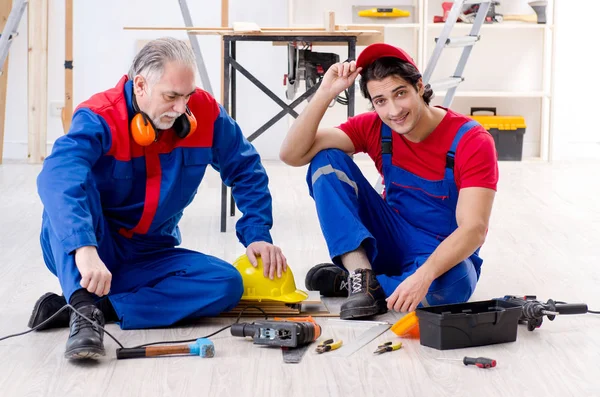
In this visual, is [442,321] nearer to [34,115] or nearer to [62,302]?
[62,302]

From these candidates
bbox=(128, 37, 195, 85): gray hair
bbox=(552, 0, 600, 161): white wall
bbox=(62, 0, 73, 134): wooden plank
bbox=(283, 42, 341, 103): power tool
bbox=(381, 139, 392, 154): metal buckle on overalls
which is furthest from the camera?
bbox=(552, 0, 600, 161): white wall

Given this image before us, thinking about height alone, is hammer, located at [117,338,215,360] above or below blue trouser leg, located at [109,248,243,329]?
below

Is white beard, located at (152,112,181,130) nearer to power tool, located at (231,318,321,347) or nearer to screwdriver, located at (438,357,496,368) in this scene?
Answer: power tool, located at (231,318,321,347)

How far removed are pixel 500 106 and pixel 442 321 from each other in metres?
5.04

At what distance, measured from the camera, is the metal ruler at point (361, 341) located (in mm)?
2383

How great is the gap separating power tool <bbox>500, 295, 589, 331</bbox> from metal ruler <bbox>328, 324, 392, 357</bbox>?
379 mm

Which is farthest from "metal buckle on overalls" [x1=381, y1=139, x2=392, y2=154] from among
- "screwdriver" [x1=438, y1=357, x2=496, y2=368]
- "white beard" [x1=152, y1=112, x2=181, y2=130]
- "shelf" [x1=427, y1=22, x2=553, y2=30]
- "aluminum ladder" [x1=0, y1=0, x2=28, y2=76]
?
"shelf" [x1=427, y1=22, x2=553, y2=30]

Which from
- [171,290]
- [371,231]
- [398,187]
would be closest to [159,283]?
[171,290]

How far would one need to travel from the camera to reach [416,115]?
8.93ft

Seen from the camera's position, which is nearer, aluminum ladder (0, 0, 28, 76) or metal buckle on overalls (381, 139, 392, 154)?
metal buckle on overalls (381, 139, 392, 154)

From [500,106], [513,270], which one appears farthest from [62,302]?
[500,106]

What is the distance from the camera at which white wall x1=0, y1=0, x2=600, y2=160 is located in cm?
680

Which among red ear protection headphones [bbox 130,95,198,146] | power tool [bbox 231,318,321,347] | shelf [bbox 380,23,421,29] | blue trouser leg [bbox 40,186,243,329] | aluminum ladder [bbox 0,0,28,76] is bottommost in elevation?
power tool [bbox 231,318,321,347]

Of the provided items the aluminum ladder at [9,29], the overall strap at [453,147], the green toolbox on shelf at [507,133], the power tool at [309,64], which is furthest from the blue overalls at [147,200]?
the green toolbox on shelf at [507,133]
